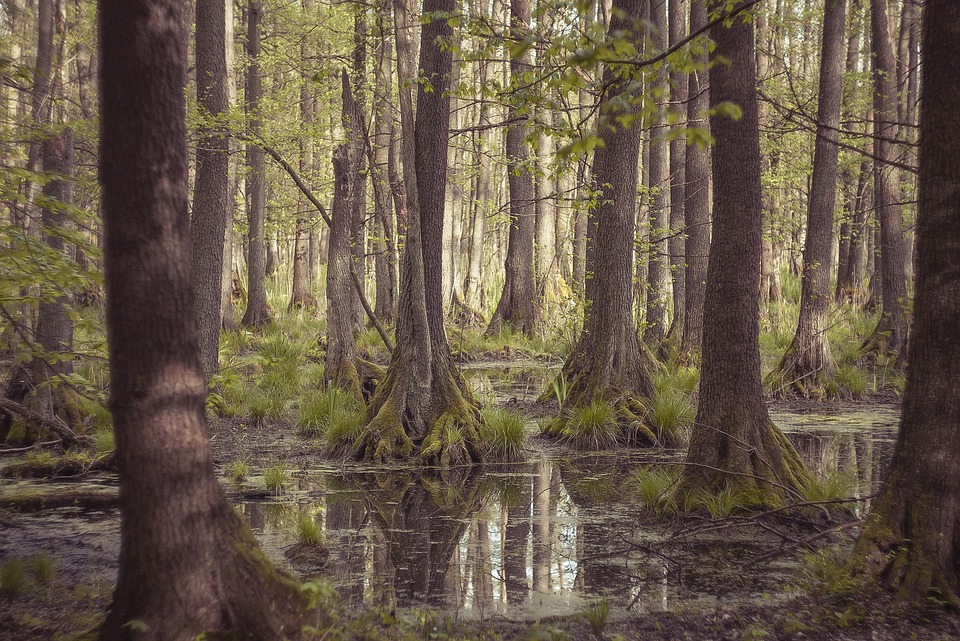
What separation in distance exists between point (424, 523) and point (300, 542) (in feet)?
3.76

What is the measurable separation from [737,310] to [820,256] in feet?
23.0

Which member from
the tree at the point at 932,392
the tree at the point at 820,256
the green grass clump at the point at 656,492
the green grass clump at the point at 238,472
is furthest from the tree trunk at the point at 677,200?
the tree at the point at 932,392

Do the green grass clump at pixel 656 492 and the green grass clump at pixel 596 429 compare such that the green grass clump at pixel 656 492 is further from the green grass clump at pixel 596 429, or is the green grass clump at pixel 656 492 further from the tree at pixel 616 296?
the tree at pixel 616 296

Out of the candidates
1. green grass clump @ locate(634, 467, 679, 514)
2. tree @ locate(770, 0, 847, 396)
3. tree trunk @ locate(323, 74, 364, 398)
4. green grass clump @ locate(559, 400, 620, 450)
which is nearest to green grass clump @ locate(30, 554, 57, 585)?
green grass clump @ locate(634, 467, 679, 514)

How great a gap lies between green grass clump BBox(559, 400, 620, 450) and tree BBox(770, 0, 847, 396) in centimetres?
433

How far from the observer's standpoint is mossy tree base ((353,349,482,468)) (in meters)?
8.56

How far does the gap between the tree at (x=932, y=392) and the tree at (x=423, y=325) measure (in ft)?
16.7

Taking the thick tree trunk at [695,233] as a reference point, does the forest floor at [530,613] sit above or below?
below

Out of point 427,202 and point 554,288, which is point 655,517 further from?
point 554,288

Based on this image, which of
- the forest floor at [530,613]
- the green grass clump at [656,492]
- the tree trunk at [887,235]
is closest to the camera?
the forest floor at [530,613]

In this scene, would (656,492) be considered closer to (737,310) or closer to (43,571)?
(737,310)

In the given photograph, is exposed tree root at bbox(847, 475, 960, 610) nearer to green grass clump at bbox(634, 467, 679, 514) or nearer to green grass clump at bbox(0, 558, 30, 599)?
green grass clump at bbox(634, 467, 679, 514)

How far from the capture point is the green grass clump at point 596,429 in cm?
948

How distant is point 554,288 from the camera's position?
60.7 ft
